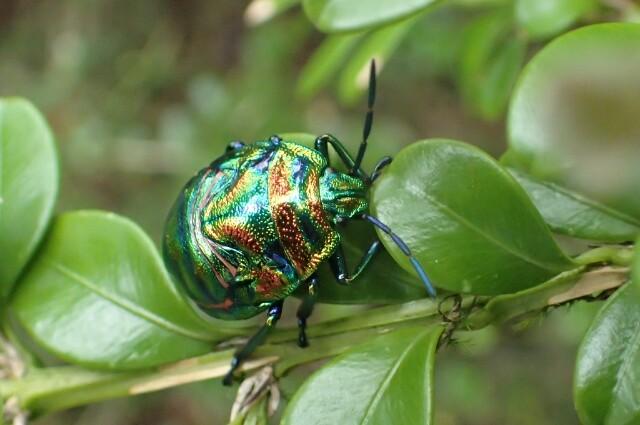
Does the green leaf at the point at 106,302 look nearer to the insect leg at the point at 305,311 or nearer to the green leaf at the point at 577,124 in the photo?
the insect leg at the point at 305,311

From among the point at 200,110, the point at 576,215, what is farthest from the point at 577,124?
the point at 200,110

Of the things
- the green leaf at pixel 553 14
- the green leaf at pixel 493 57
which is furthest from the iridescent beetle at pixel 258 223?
the green leaf at pixel 493 57

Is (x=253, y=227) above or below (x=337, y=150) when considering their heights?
below

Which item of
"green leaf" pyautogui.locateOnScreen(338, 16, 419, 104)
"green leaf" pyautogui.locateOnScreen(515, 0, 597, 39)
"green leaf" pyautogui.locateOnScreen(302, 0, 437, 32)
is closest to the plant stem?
"green leaf" pyautogui.locateOnScreen(302, 0, 437, 32)

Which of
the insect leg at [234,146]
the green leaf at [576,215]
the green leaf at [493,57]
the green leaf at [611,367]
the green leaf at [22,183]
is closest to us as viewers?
Answer: the green leaf at [611,367]

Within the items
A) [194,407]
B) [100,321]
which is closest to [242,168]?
[100,321]

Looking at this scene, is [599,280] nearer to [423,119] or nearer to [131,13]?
[423,119]

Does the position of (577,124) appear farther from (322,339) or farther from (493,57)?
(493,57)
